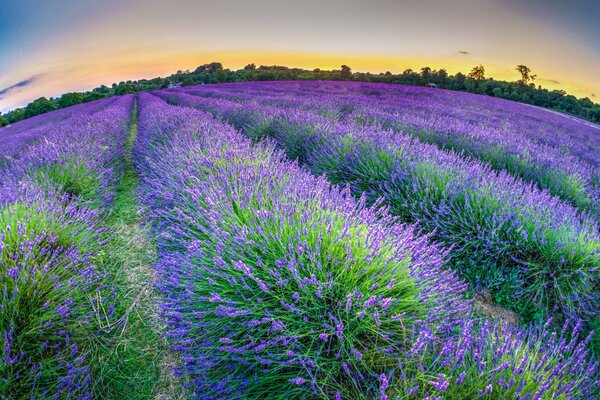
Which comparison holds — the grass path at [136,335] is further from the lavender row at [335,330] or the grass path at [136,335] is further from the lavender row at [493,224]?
the lavender row at [493,224]

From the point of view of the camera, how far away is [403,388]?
1.19 metres

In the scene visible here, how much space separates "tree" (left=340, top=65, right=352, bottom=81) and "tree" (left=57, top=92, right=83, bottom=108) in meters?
30.8

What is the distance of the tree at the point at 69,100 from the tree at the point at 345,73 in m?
30.8

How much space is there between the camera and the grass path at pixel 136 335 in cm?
174

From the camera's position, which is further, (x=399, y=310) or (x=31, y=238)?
(x=31, y=238)

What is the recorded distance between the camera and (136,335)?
2.08 metres

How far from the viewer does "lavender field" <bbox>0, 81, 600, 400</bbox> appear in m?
1.34

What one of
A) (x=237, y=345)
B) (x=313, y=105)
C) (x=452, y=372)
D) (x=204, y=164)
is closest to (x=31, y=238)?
Result: (x=204, y=164)

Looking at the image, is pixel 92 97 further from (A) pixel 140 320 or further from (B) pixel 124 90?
(A) pixel 140 320

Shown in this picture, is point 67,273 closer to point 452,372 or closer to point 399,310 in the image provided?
point 399,310

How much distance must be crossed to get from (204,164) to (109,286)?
1.36 meters

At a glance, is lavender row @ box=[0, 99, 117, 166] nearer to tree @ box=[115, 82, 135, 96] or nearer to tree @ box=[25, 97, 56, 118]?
tree @ box=[25, 97, 56, 118]

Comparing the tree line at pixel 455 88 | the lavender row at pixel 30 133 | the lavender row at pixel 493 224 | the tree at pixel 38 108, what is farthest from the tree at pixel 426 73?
the tree at pixel 38 108

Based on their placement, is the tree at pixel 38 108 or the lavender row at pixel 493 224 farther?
the tree at pixel 38 108
